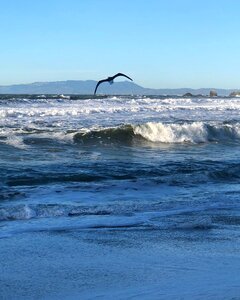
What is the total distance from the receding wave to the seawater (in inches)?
2.3

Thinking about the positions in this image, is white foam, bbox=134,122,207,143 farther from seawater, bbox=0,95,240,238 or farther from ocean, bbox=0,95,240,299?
ocean, bbox=0,95,240,299

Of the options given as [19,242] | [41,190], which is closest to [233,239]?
[19,242]

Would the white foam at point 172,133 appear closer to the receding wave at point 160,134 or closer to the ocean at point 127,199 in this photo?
the receding wave at point 160,134

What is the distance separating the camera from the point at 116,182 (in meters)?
11.3

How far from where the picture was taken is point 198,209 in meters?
8.70

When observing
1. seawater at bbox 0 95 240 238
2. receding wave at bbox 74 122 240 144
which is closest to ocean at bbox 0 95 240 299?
seawater at bbox 0 95 240 238

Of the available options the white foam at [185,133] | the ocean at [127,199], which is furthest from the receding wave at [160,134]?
the ocean at [127,199]

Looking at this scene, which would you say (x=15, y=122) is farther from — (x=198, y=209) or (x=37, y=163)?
(x=198, y=209)

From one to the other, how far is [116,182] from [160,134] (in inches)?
428

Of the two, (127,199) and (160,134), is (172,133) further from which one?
(127,199)

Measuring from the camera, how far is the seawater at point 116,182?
782 cm

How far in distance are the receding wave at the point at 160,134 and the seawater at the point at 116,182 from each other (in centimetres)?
6

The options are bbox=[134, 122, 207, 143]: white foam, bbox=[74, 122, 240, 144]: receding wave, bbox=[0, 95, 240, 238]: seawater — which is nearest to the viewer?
bbox=[0, 95, 240, 238]: seawater

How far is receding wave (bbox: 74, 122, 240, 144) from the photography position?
20562 mm
